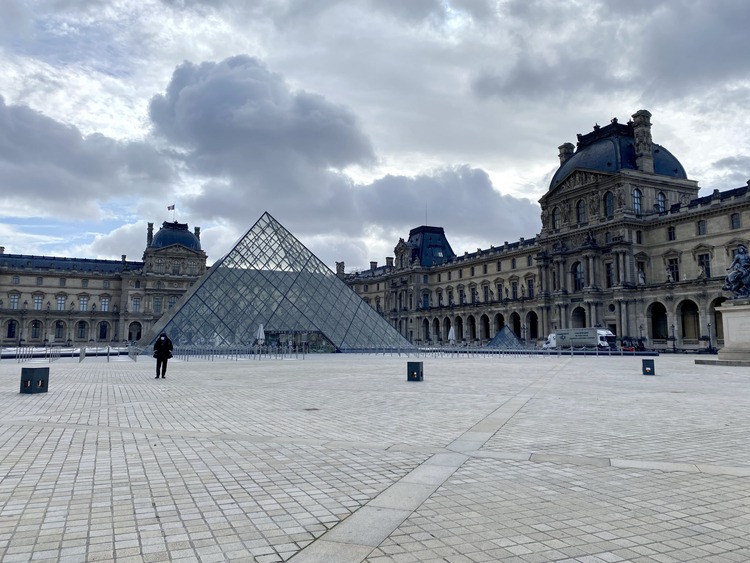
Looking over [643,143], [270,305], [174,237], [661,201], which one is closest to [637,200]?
[661,201]

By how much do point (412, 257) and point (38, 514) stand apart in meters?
78.8

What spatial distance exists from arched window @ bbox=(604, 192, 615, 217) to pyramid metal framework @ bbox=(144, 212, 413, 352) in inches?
970

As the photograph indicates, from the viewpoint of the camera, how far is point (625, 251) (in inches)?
1921

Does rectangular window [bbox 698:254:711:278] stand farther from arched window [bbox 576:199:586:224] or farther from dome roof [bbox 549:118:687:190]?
arched window [bbox 576:199:586:224]

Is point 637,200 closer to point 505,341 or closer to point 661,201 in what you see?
point 661,201

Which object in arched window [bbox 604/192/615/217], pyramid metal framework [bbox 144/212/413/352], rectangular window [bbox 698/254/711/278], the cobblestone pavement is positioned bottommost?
the cobblestone pavement

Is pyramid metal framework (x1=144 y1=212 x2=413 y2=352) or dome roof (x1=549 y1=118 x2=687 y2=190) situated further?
dome roof (x1=549 y1=118 x2=687 y2=190)

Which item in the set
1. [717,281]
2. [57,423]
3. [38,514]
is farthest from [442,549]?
[717,281]

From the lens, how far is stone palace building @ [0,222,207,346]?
77688mm

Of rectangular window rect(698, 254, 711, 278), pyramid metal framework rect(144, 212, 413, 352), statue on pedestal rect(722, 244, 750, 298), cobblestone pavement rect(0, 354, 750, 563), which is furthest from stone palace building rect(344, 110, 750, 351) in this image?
cobblestone pavement rect(0, 354, 750, 563)

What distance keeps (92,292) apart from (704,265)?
76.6 m

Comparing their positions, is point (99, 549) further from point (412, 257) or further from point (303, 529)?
point (412, 257)

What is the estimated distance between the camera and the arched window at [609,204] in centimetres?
5088

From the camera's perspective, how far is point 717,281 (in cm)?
4162
